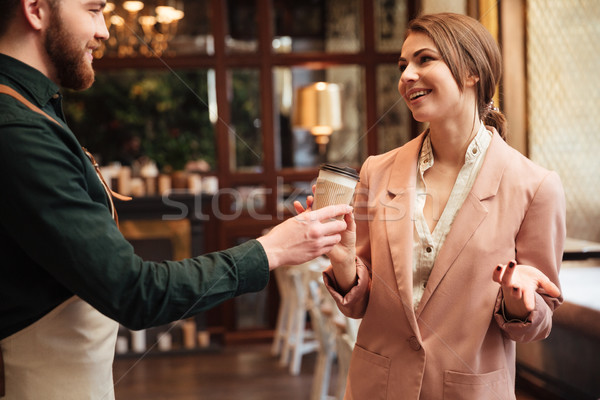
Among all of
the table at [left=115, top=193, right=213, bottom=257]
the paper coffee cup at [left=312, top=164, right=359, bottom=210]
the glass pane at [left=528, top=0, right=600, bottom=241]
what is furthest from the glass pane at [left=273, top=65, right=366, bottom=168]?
the paper coffee cup at [left=312, top=164, right=359, bottom=210]

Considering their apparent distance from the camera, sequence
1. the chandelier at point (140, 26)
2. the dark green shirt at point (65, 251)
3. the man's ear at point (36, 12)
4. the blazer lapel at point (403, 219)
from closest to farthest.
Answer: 1. the dark green shirt at point (65, 251)
2. the man's ear at point (36, 12)
3. the blazer lapel at point (403, 219)
4. the chandelier at point (140, 26)

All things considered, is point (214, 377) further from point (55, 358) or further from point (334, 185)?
point (334, 185)

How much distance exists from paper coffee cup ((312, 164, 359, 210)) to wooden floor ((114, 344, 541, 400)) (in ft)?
9.56

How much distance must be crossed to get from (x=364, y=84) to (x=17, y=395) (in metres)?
5.19

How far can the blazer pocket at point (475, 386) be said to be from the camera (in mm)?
1362

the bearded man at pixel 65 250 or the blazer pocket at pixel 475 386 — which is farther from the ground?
the bearded man at pixel 65 250

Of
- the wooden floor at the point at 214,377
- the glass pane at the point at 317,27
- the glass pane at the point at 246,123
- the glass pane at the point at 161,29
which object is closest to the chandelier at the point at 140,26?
the glass pane at the point at 161,29

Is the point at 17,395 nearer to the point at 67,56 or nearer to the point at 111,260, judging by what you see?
the point at 111,260

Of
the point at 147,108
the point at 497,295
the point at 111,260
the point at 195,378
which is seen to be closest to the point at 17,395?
the point at 111,260

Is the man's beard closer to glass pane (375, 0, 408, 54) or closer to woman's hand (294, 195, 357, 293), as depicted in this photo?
woman's hand (294, 195, 357, 293)

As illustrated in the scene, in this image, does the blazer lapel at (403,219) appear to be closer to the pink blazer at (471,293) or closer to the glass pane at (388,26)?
the pink blazer at (471,293)

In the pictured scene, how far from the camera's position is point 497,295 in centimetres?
138

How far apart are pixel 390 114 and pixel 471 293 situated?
4.93 m

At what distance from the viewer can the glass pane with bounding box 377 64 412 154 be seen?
6.05 m
